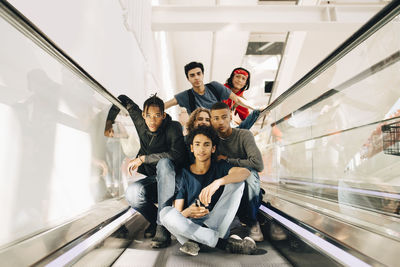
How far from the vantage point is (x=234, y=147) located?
2150mm

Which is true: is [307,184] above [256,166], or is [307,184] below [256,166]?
below

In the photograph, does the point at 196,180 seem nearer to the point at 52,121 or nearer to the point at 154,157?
the point at 154,157

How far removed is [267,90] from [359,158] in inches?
334

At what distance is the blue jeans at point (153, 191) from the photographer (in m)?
1.78

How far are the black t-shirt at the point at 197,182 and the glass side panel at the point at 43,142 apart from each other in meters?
0.74

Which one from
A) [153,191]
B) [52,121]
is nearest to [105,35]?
[52,121]

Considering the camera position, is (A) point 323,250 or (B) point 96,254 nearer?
Answer: (A) point 323,250

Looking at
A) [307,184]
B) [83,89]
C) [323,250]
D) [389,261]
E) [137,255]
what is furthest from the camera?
[307,184]

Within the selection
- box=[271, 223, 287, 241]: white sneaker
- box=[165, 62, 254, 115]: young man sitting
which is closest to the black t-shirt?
box=[271, 223, 287, 241]: white sneaker

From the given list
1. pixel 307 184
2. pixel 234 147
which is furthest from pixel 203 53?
pixel 234 147

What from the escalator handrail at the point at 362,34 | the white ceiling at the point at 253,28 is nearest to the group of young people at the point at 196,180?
the escalator handrail at the point at 362,34

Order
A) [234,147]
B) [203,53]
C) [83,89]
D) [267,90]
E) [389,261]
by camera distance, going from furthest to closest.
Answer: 1. [267,90]
2. [203,53]
3. [234,147]
4. [83,89]
5. [389,261]

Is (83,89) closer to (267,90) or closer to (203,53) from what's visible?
(203,53)

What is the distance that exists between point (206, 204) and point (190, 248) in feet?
0.93
